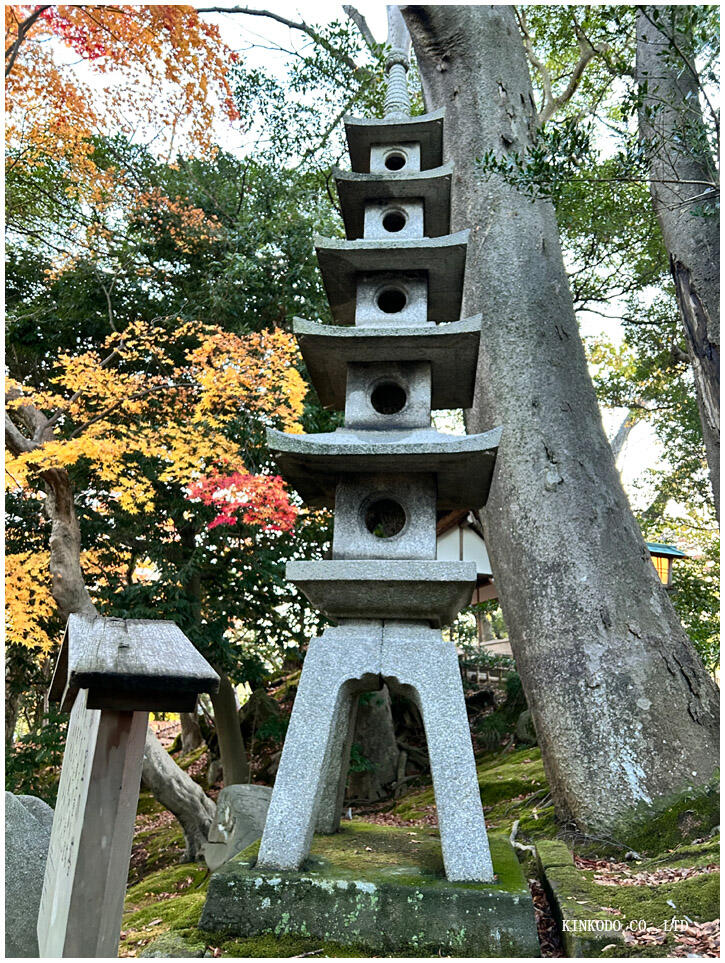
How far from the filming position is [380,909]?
11.9ft

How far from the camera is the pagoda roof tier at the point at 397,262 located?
17.4 ft

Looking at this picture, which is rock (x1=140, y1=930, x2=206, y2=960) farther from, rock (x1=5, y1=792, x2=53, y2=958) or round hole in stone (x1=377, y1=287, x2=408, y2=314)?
round hole in stone (x1=377, y1=287, x2=408, y2=314)

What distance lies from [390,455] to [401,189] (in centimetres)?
277

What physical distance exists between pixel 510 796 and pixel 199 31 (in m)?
11.2

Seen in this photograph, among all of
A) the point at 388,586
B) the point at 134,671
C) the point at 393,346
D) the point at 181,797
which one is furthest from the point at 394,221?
the point at 181,797

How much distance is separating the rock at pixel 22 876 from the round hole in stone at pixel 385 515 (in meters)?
2.78

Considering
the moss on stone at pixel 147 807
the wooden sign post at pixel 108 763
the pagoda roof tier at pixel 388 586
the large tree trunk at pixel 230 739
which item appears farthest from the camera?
the moss on stone at pixel 147 807

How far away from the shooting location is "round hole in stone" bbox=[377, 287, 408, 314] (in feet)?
18.7

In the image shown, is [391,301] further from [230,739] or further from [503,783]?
[230,739]

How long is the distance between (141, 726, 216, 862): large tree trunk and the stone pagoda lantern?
176 inches

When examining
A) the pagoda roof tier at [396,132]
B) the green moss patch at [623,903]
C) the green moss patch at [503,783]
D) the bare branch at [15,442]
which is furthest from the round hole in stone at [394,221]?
the green moss patch at [503,783]

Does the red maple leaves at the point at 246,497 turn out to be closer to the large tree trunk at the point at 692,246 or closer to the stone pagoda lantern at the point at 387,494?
the stone pagoda lantern at the point at 387,494

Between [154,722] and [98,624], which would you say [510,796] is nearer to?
[98,624]

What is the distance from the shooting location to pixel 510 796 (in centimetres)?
813
